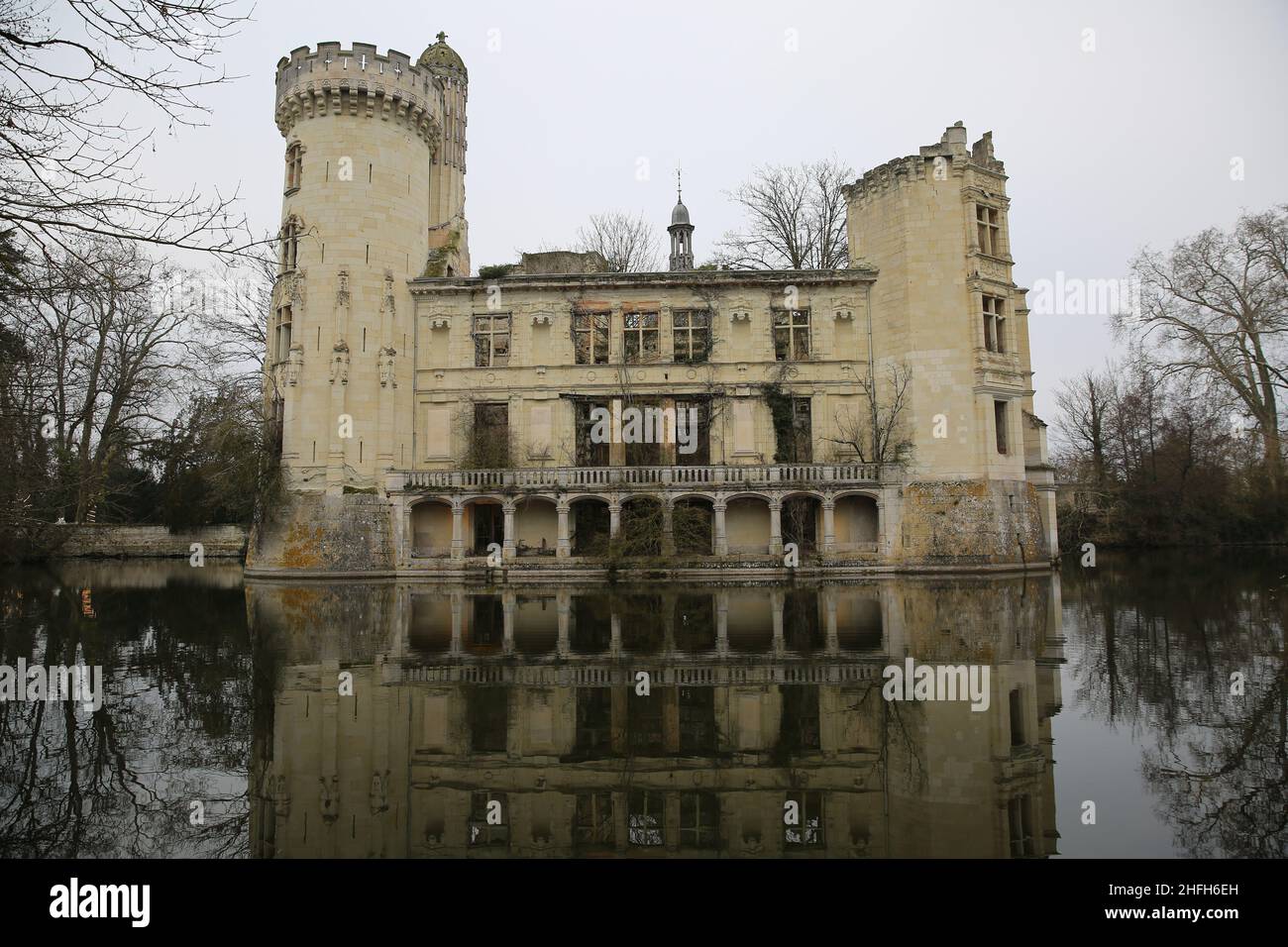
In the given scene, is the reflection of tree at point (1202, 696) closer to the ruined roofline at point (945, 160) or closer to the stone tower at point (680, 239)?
the ruined roofline at point (945, 160)

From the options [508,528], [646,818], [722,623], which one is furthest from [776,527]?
[646,818]

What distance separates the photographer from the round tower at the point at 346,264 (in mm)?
29281

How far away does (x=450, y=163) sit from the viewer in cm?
4031

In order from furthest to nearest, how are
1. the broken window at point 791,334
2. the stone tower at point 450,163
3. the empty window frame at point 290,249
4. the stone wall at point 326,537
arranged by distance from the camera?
the stone tower at point 450,163 → the broken window at point 791,334 → the empty window frame at point 290,249 → the stone wall at point 326,537

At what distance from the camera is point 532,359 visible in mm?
32000

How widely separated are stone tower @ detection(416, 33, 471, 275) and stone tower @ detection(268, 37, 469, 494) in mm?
6382

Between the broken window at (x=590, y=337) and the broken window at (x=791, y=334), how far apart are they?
6.94 m

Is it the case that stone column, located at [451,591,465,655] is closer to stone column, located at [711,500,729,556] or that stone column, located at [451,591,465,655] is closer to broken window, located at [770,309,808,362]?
stone column, located at [711,500,729,556]

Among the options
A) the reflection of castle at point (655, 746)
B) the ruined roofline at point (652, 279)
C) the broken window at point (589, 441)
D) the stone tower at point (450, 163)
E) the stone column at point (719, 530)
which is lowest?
the reflection of castle at point (655, 746)

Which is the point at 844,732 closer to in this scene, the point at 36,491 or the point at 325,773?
the point at 325,773

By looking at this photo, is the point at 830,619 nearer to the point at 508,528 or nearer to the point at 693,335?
the point at 508,528

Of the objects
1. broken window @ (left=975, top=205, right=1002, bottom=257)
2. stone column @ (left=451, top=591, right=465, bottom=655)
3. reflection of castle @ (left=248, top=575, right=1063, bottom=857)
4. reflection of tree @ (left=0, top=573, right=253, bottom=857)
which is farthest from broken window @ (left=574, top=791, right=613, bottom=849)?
broken window @ (left=975, top=205, right=1002, bottom=257)

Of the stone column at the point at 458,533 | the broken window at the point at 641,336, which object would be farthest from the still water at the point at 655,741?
the broken window at the point at 641,336
